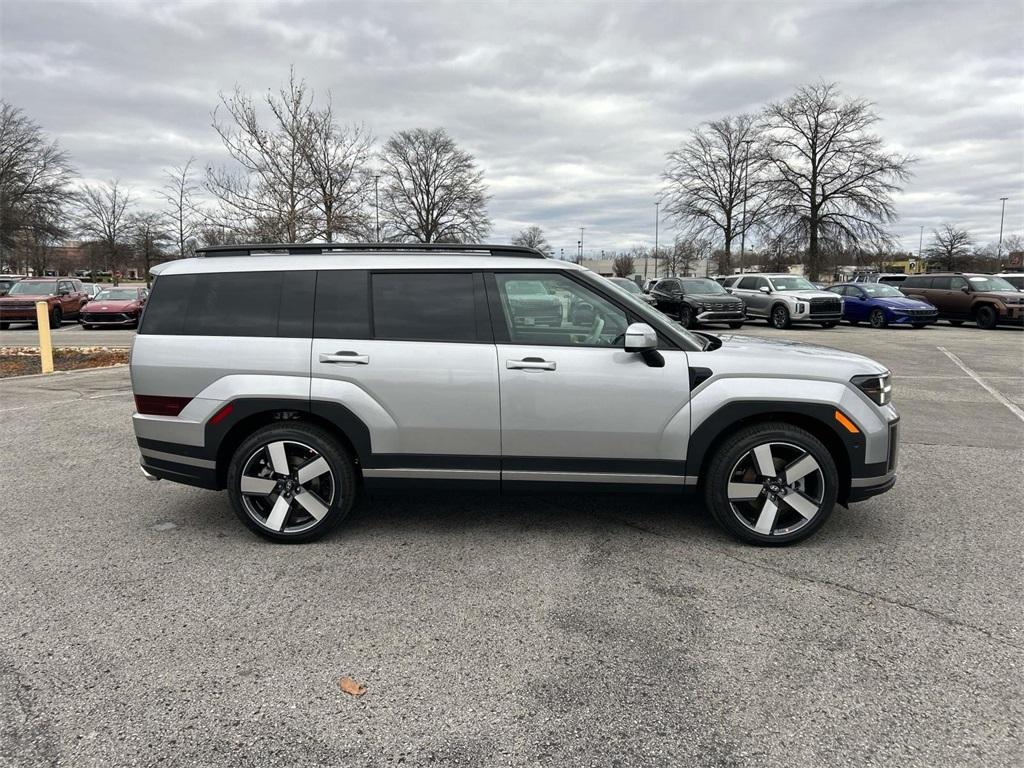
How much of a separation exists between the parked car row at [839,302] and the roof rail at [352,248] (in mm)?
17360

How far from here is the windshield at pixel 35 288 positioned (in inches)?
902

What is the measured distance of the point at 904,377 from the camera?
1121 centimetres

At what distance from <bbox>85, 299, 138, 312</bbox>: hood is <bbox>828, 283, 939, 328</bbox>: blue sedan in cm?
2473

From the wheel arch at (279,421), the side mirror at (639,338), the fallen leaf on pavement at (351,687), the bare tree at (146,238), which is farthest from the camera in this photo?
the bare tree at (146,238)

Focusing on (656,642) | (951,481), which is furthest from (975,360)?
(656,642)

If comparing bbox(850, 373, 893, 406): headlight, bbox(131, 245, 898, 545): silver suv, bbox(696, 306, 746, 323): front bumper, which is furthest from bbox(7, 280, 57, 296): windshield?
bbox(850, 373, 893, 406): headlight

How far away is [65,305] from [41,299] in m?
1.45

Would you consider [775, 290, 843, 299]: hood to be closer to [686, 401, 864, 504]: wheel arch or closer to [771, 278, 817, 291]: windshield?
[771, 278, 817, 291]: windshield

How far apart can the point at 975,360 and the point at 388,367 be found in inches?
557

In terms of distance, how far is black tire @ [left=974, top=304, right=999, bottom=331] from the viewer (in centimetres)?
2192

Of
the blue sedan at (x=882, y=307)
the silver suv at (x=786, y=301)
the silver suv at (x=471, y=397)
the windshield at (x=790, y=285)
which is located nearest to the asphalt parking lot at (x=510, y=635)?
the silver suv at (x=471, y=397)

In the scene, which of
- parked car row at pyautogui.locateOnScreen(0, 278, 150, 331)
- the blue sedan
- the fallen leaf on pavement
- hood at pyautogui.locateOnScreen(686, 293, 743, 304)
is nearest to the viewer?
the fallen leaf on pavement

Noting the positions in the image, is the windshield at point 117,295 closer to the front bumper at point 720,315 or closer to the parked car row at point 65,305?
the parked car row at point 65,305

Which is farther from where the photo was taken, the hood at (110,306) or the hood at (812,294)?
the hood at (812,294)
